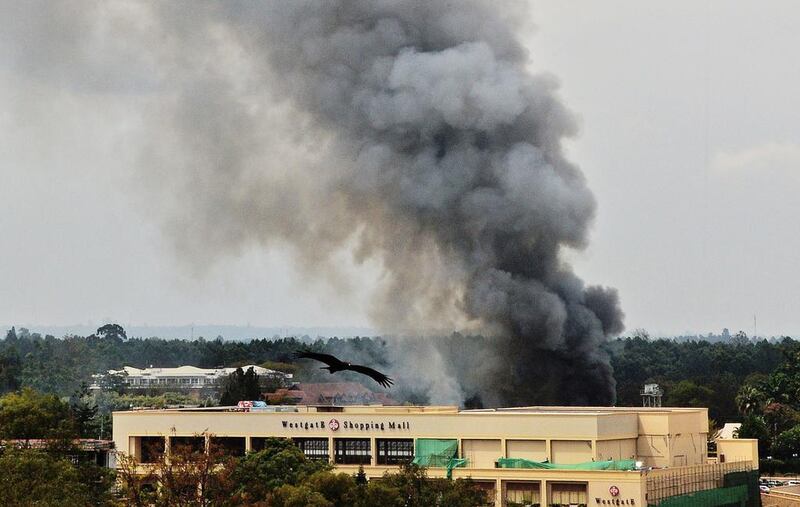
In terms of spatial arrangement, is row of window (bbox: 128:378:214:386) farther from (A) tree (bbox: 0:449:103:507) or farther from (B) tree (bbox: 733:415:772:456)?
(A) tree (bbox: 0:449:103:507)

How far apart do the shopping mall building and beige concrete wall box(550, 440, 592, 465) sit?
43 millimetres

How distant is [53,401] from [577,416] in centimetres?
3980

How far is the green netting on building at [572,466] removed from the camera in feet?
210

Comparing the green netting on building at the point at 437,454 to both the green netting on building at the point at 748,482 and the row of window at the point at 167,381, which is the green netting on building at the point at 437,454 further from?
the row of window at the point at 167,381

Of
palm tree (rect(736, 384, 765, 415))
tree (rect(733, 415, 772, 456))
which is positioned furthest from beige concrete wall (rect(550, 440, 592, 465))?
palm tree (rect(736, 384, 765, 415))

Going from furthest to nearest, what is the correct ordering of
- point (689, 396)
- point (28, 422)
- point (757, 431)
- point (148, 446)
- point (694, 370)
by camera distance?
point (694, 370) → point (689, 396) → point (757, 431) → point (28, 422) → point (148, 446)

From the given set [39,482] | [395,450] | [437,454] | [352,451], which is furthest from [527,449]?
[39,482]

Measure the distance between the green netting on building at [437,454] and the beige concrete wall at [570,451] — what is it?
408 cm

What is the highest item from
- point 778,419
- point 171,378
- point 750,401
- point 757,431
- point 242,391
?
point 171,378

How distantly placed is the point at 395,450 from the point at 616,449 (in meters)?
10.1

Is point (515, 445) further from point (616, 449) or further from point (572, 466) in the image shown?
point (616, 449)

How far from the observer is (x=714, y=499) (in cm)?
6856

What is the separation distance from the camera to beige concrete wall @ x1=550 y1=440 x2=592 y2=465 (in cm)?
6594

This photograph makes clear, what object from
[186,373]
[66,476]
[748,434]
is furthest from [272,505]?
[186,373]
